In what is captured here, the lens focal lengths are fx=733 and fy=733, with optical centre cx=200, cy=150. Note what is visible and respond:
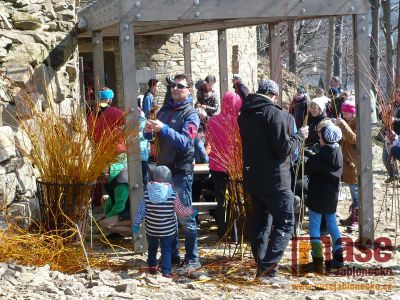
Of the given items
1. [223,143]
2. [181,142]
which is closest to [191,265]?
[181,142]

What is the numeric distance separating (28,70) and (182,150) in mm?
1808

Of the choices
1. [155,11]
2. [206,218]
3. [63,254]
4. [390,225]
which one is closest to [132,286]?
[63,254]

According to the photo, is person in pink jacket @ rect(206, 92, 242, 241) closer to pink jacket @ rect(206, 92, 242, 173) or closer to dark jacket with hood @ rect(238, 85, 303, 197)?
pink jacket @ rect(206, 92, 242, 173)

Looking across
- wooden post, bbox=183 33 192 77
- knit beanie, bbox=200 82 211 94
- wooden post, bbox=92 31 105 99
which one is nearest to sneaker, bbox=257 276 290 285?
wooden post, bbox=92 31 105 99

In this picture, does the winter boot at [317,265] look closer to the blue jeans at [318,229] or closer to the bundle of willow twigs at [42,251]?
the blue jeans at [318,229]

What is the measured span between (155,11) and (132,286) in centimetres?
248

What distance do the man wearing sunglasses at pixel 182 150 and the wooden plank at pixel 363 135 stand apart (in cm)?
173

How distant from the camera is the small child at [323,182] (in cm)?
609

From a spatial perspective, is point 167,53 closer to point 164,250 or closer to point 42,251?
point 164,250

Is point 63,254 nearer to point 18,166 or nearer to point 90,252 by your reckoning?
point 90,252

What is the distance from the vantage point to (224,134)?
6.55 meters

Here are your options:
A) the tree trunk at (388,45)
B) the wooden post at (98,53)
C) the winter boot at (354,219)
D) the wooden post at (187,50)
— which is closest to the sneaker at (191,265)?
the winter boot at (354,219)

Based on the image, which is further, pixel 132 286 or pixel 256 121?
pixel 256 121

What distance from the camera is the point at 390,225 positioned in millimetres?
8023
